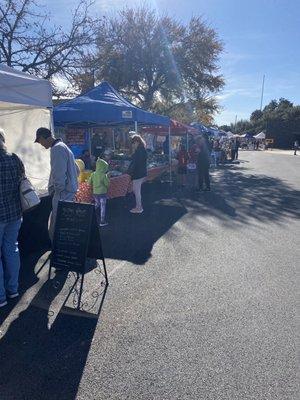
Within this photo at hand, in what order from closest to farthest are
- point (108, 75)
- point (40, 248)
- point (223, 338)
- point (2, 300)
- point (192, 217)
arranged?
point (223, 338), point (2, 300), point (40, 248), point (192, 217), point (108, 75)

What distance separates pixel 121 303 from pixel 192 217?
15.4 feet

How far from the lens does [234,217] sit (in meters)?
8.73

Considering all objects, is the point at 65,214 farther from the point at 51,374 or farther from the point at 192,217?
the point at 192,217

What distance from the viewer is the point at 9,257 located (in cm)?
405

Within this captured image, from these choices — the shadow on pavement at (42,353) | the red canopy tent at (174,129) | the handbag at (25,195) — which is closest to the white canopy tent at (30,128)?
the handbag at (25,195)

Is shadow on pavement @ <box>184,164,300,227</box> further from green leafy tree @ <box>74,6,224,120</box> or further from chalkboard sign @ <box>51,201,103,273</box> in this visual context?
green leafy tree @ <box>74,6,224,120</box>

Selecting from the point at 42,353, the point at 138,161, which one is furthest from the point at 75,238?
the point at 138,161

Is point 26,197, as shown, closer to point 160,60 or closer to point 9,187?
point 9,187

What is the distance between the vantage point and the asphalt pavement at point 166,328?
284 centimetres

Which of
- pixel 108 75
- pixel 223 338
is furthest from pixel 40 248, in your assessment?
pixel 108 75

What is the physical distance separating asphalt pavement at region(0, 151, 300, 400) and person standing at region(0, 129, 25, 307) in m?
0.26

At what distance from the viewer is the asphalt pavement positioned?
2836 millimetres

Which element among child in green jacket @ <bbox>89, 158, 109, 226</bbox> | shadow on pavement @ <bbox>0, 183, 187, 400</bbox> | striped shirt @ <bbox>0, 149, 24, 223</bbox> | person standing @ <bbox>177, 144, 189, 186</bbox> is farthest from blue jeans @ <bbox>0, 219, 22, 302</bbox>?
person standing @ <bbox>177, 144, 189, 186</bbox>

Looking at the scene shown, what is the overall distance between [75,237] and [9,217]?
82 cm
